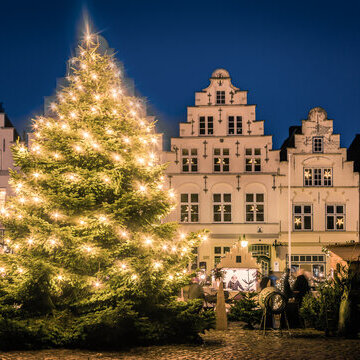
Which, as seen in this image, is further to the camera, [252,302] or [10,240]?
[252,302]

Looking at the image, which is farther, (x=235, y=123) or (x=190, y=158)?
(x=190, y=158)

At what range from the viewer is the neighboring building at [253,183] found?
3231 cm

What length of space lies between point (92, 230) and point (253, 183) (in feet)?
74.0

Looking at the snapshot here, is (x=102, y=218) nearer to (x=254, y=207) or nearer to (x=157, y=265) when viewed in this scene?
(x=157, y=265)

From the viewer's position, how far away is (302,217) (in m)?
32.7

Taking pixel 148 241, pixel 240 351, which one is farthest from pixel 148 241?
pixel 240 351

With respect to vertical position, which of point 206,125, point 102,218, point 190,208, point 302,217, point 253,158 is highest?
point 206,125

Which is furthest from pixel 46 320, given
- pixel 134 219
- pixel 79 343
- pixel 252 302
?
pixel 252 302

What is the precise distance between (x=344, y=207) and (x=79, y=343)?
1005 inches

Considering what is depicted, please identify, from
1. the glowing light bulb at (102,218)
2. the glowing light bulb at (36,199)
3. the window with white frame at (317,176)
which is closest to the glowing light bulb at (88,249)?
the glowing light bulb at (102,218)

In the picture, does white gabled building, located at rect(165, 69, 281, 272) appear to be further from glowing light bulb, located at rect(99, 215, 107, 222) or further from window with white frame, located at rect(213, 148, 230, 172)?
glowing light bulb, located at rect(99, 215, 107, 222)

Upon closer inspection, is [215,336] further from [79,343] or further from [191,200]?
[191,200]

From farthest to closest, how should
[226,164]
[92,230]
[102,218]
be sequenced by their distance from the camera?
[226,164], [92,230], [102,218]

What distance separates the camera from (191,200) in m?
32.7
